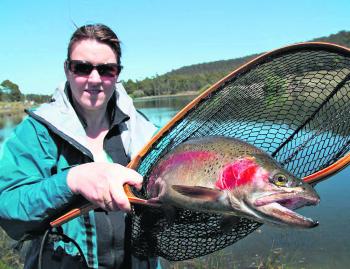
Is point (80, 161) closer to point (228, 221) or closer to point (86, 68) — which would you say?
point (86, 68)

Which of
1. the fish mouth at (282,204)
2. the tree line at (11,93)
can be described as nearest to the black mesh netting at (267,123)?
the fish mouth at (282,204)

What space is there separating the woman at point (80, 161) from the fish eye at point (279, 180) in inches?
26.2

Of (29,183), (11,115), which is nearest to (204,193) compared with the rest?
(29,183)

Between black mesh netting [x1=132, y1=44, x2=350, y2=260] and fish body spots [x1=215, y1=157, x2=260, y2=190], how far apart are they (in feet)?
1.74

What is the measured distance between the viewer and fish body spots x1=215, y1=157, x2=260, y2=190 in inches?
76.6

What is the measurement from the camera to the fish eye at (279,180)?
1873 millimetres

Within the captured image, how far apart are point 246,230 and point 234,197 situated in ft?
2.85

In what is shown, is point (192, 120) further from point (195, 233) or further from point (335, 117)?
point (335, 117)

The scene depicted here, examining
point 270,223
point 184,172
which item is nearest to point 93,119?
point 184,172

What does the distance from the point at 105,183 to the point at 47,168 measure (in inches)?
28.2

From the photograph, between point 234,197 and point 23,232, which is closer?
point 234,197

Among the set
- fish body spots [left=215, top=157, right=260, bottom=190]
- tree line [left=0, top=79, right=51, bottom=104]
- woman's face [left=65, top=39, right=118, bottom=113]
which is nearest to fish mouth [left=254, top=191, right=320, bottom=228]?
fish body spots [left=215, top=157, right=260, bottom=190]

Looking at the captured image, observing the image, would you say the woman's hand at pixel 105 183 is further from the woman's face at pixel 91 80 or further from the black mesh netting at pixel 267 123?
the woman's face at pixel 91 80

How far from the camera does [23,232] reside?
2426 millimetres
